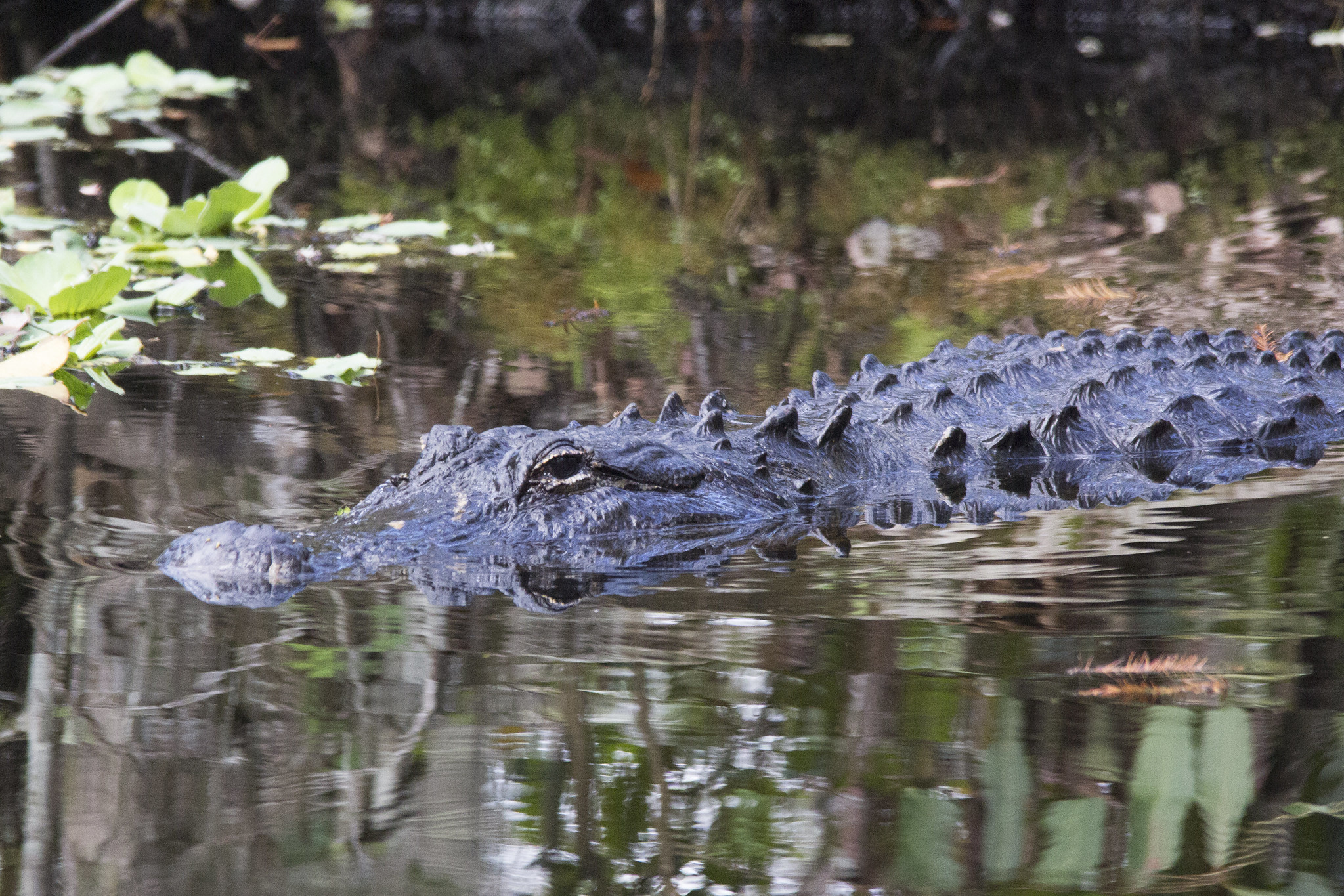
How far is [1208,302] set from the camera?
6844 mm

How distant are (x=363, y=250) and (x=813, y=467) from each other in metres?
4.24

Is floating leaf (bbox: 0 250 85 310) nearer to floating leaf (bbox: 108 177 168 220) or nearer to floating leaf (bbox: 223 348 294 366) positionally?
floating leaf (bbox: 223 348 294 366)

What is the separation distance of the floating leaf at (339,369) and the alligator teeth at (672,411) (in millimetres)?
1642

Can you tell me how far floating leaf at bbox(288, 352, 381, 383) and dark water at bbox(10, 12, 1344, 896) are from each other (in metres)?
0.08

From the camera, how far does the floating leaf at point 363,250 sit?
7.64 metres

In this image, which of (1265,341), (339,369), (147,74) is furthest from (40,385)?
(147,74)

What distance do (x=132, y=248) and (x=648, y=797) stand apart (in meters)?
5.32

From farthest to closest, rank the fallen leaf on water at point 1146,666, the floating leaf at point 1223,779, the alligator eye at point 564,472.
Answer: the alligator eye at point 564,472 → the fallen leaf on water at point 1146,666 → the floating leaf at point 1223,779

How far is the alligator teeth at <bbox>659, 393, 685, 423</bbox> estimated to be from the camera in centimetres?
429

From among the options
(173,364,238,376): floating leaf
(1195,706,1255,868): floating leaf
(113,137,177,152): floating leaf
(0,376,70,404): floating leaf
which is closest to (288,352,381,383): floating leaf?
(173,364,238,376): floating leaf

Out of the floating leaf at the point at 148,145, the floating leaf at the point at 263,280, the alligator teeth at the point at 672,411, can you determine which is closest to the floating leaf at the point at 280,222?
the floating leaf at the point at 263,280

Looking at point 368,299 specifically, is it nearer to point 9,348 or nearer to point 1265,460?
point 9,348

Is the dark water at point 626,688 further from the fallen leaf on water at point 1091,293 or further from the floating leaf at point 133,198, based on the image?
the fallen leaf on water at point 1091,293

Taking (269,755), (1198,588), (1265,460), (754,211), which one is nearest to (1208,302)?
(1265,460)
